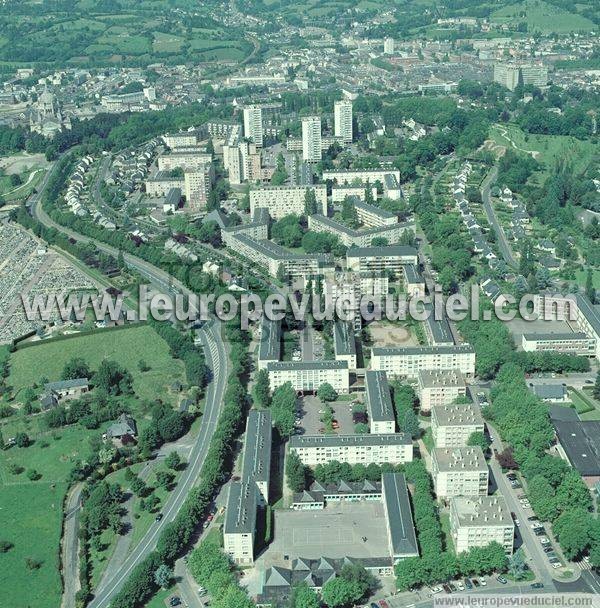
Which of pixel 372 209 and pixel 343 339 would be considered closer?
pixel 343 339

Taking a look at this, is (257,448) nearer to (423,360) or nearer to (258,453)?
(258,453)

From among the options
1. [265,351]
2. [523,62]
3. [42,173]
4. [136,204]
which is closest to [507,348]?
[265,351]

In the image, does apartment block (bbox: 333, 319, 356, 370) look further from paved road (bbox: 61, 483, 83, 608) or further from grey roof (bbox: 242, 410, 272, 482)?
paved road (bbox: 61, 483, 83, 608)

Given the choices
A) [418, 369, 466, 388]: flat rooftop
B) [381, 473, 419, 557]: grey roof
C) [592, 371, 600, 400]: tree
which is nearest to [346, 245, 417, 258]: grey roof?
[418, 369, 466, 388]: flat rooftop

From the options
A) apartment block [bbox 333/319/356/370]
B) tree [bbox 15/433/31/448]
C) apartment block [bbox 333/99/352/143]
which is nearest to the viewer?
tree [bbox 15/433/31/448]

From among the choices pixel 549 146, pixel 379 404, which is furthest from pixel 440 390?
pixel 549 146

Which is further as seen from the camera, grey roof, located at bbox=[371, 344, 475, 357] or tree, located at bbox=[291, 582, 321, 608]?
grey roof, located at bbox=[371, 344, 475, 357]

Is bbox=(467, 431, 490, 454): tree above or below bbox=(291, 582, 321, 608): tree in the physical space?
below
